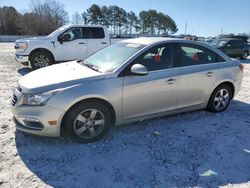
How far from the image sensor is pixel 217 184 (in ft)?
10.1

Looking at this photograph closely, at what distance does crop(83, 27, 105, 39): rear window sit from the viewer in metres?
10.5

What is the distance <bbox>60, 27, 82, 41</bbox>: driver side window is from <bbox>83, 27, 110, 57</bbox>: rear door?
0.25m

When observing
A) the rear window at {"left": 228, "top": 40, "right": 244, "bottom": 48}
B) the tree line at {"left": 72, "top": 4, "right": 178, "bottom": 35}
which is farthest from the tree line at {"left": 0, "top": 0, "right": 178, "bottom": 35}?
the rear window at {"left": 228, "top": 40, "right": 244, "bottom": 48}

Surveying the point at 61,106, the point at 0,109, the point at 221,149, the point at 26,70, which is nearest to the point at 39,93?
the point at 61,106

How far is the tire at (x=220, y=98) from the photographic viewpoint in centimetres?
522

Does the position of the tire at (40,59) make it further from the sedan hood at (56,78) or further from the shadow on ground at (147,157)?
the shadow on ground at (147,157)

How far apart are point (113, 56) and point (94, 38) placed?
255 inches

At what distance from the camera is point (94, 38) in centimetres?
1066

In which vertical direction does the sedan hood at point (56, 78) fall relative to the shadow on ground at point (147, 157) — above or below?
above

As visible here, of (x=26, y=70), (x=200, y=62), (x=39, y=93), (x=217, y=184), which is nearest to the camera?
(x=217, y=184)

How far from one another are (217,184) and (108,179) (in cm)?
134

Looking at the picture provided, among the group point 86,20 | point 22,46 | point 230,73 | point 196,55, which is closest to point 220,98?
point 230,73

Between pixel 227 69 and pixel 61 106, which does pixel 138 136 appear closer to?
pixel 61 106

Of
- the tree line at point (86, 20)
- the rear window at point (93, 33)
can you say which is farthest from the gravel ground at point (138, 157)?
the tree line at point (86, 20)
